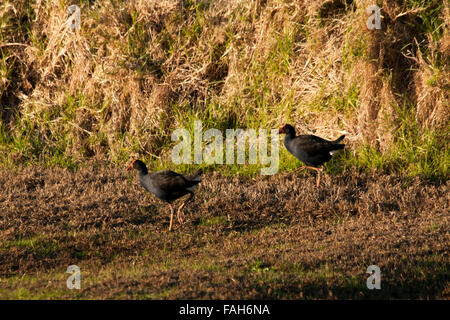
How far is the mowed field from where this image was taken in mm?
5988

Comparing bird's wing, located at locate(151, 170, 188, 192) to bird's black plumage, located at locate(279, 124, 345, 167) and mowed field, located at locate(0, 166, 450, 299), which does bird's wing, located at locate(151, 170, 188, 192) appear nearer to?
mowed field, located at locate(0, 166, 450, 299)

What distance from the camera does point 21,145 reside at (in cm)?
1244

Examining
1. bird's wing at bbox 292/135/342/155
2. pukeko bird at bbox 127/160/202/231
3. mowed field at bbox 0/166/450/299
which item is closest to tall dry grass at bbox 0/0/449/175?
mowed field at bbox 0/166/450/299

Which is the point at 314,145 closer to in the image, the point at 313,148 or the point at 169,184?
the point at 313,148

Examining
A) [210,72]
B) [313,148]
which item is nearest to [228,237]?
[313,148]

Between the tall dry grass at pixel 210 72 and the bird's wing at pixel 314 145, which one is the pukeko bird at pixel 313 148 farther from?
the tall dry grass at pixel 210 72

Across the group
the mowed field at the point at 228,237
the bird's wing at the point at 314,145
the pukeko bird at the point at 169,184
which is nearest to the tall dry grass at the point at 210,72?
the mowed field at the point at 228,237

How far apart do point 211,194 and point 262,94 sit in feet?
10.3

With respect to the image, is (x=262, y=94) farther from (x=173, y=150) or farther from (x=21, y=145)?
(x=21, y=145)

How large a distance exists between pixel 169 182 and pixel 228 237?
1172mm

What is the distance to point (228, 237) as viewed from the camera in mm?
8266

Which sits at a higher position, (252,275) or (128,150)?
(128,150)

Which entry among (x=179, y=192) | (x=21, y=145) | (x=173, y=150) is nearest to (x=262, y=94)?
(x=173, y=150)

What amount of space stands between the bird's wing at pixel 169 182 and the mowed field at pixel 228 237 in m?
0.68
